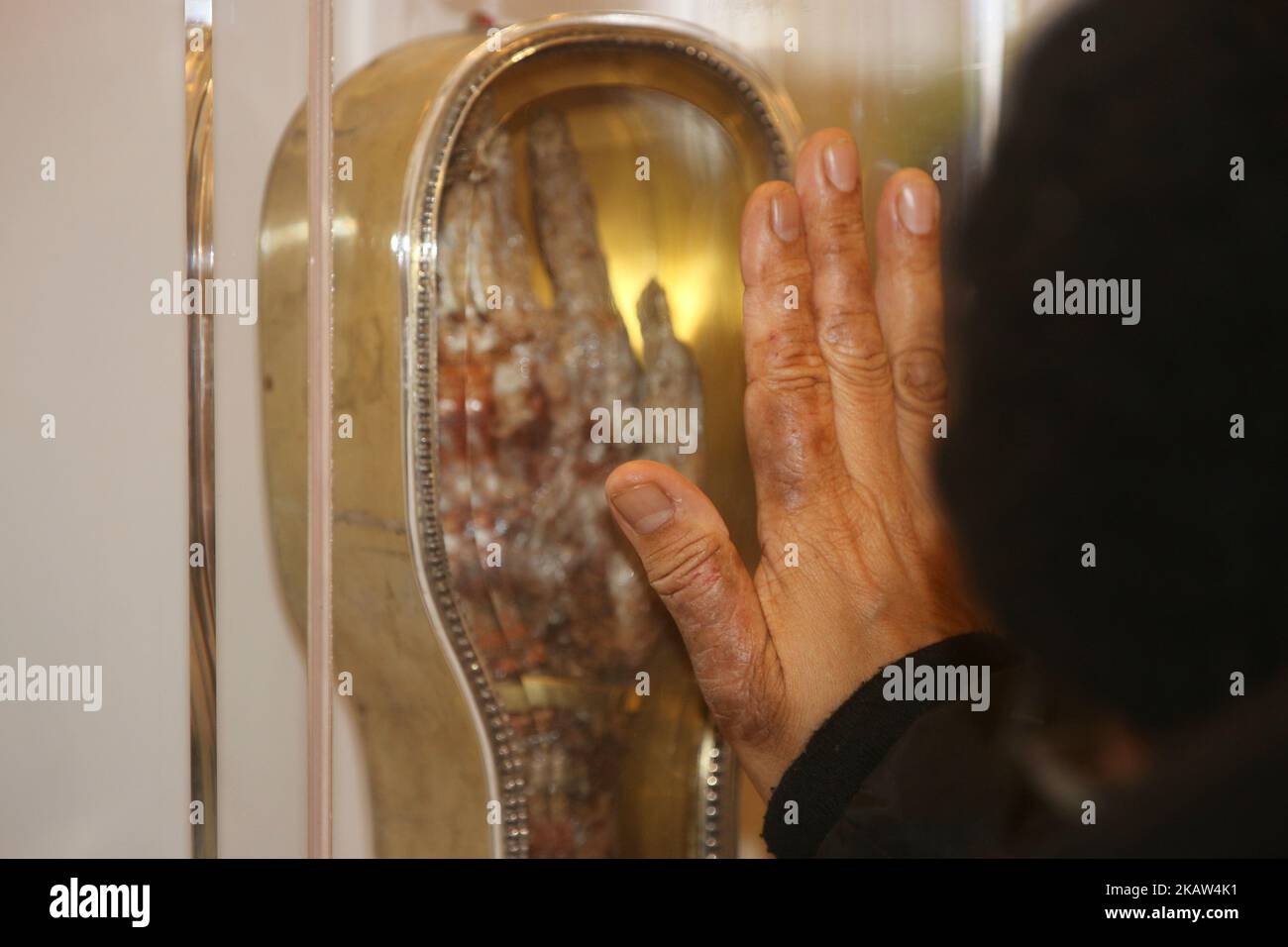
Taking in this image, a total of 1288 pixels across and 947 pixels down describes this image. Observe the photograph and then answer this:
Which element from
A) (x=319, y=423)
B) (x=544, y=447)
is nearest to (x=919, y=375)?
(x=544, y=447)

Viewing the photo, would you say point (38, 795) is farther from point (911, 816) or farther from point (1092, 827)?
point (1092, 827)

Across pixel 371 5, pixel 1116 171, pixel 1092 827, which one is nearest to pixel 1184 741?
pixel 1092 827

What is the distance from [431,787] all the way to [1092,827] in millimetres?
451

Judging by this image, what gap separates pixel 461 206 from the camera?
65 centimetres

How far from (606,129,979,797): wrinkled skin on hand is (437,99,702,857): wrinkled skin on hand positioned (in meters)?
0.04

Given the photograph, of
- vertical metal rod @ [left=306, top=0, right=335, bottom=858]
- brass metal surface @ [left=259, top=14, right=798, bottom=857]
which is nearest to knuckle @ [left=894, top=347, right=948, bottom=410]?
brass metal surface @ [left=259, top=14, right=798, bottom=857]

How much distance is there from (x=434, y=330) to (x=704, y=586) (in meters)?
0.25

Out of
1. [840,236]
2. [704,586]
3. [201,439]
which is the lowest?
[704,586]

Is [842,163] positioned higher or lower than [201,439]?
higher

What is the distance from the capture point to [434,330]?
2.14 ft

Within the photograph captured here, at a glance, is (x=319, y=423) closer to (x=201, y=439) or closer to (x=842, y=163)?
(x=201, y=439)

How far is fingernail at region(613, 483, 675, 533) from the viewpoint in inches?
25.9

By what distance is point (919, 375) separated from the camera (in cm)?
66

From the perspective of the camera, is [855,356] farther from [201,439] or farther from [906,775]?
[201,439]
